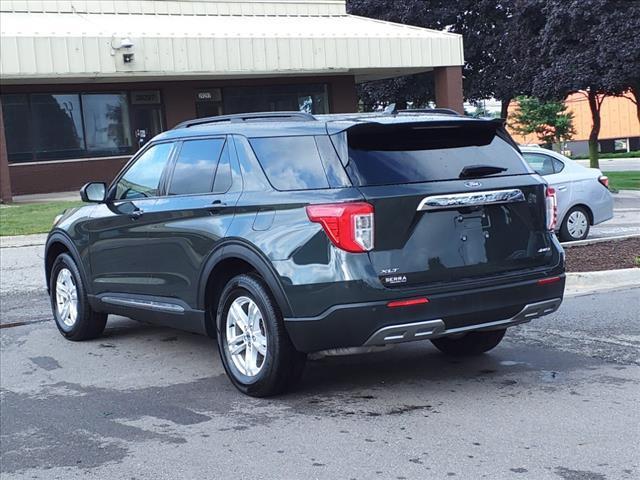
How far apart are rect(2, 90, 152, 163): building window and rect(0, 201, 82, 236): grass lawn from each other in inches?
187

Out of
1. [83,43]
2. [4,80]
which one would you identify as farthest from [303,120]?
[4,80]

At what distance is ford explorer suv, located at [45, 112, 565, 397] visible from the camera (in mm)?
5375

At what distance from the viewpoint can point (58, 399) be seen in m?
6.27

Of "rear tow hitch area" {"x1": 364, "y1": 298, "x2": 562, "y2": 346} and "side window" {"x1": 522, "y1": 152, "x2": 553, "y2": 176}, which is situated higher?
"side window" {"x1": 522, "y1": 152, "x2": 553, "y2": 176}

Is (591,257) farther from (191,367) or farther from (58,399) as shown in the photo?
(58,399)

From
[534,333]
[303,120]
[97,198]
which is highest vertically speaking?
[303,120]

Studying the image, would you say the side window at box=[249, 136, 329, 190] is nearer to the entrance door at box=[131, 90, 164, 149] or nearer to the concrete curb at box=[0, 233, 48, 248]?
the concrete curb at box=[0, 233, 48, 248]

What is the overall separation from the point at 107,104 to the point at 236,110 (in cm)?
422

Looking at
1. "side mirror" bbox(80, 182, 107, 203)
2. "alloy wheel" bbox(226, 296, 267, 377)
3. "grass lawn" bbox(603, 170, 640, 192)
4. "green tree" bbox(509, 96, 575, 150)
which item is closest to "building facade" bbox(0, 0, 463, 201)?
"grass lawn" bbox(603, 170, 640, 192)

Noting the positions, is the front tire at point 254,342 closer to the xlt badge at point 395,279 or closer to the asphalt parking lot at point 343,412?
the asphalt parking lot at point 343,412

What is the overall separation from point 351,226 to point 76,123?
69.6 ft

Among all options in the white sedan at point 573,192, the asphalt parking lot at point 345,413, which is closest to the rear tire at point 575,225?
the white sedan at point 573,192

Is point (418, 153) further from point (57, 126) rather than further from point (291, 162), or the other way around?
point (57, 126)

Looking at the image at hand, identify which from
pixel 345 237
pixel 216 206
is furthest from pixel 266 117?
pixel 345 237
